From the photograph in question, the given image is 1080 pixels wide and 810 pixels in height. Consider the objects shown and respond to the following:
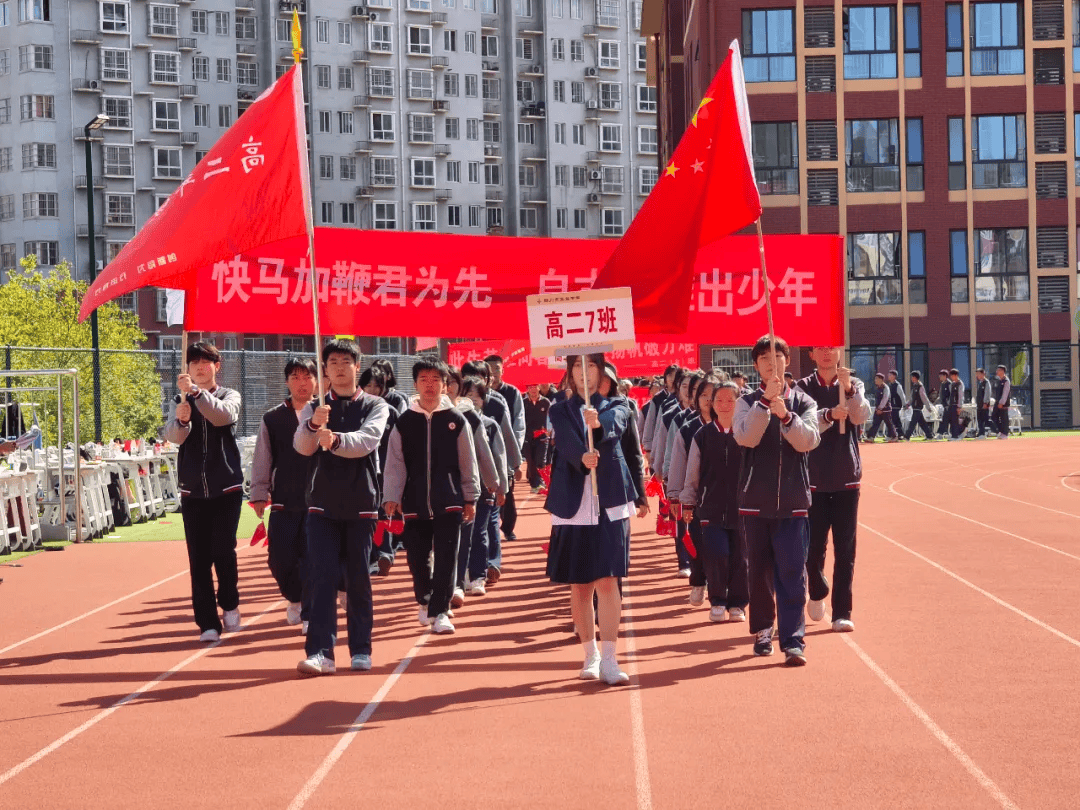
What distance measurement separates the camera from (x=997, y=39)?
50.4m

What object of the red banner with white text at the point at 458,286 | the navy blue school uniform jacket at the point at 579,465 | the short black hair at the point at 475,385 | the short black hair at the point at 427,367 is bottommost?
the navy blue school uniform jacket at the point at 579,465

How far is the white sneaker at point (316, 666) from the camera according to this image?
9.13 meters

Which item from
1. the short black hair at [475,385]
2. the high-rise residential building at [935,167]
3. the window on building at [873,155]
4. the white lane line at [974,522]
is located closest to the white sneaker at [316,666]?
the short black hair at [475,385]

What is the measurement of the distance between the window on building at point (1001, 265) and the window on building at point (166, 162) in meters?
45.6

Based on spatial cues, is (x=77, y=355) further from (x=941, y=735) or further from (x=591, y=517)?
(x=941, y=735)

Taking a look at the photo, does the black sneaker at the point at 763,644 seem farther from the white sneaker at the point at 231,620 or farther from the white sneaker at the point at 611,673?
the white sneaker at the point at 231,620

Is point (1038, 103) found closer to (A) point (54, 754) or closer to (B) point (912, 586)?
(B) point (912, 586)

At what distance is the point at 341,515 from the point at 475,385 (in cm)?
439

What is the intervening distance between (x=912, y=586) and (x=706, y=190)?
4.58 metres

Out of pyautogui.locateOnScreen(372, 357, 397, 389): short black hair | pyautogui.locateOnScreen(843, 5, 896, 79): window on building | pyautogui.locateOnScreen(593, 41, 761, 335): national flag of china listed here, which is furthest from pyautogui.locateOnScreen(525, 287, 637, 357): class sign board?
pyautogui.locateOnScreen(843, 5, 896, 79): window on building

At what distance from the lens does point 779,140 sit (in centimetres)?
4994

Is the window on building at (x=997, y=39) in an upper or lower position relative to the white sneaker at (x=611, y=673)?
upper

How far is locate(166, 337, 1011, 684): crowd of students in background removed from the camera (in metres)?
8.85

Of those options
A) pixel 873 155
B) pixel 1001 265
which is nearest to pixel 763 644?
pixel 873 155
